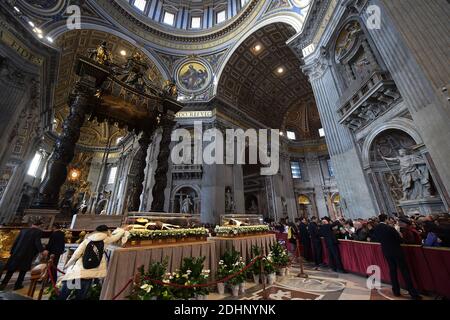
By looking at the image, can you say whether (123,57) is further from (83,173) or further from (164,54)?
(83,173)

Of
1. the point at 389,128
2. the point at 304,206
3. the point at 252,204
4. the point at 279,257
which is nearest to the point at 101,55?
the point at 279,257

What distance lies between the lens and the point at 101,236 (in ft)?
8.91

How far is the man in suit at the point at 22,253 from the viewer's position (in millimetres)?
3389

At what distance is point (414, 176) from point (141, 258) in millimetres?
8235

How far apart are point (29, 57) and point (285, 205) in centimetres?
2029

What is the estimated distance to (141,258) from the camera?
10.3 ft

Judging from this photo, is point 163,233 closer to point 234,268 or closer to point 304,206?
point 234,268

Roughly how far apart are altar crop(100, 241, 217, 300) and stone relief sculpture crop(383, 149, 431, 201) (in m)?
→ 6.78

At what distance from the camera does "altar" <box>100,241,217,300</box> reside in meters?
2.73

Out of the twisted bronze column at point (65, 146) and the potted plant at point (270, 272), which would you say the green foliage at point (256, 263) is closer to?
the potted plant at point (270, 272)

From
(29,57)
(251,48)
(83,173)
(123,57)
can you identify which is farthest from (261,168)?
(83,173)

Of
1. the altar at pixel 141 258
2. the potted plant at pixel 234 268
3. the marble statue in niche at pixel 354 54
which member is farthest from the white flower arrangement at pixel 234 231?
the marble statue in niche at pixel 354 54
